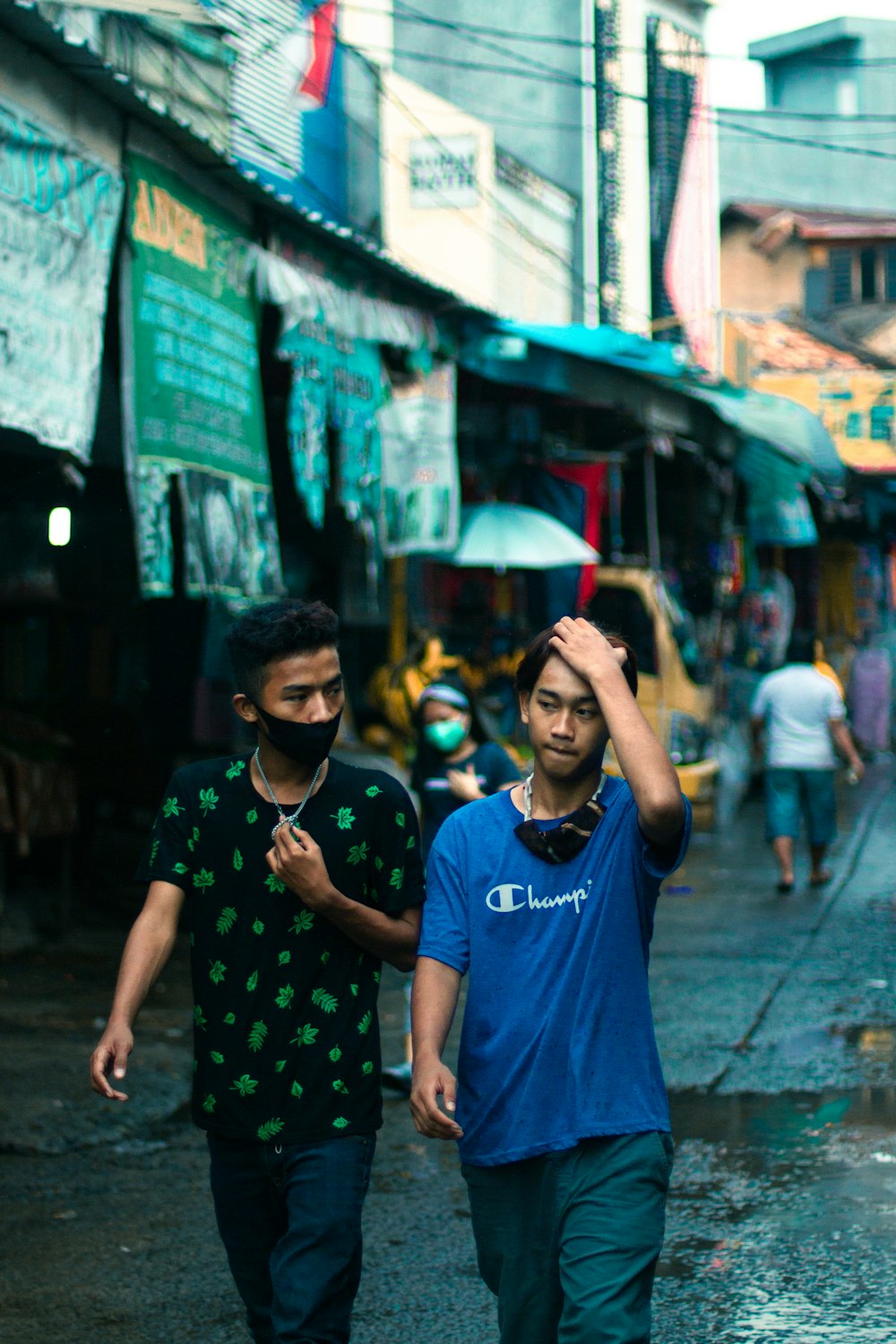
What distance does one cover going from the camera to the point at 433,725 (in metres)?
7.01

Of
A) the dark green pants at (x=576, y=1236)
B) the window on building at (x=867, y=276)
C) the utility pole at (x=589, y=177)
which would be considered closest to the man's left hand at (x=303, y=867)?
the dark green pants at (x=576, y=1236)

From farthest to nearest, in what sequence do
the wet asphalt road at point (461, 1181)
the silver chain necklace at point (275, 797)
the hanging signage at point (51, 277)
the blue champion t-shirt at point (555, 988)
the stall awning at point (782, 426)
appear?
the stall awning at point (782, 426) → the hanging signage at point (51, 277) → the wet asphalt road at point (461, 1181) → the silver chain necklace at point (275, 797) → the blue champion t-shirt at point (555, 988)

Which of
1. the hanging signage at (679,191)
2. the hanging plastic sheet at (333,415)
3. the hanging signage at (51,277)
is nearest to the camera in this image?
the hanging signage at (51,277)

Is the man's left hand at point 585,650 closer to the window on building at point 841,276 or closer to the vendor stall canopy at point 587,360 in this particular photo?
the vendor stall canopy at point 587,360

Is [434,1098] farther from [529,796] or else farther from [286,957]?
[529,796]

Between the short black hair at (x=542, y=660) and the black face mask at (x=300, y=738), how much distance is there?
0.40m

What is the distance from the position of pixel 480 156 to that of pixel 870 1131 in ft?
60.8

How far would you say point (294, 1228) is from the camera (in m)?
3.14

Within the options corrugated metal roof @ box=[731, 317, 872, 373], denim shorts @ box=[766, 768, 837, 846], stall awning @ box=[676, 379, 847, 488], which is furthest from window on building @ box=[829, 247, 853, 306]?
denim shorts @ box=[766, 768, 837, 846]

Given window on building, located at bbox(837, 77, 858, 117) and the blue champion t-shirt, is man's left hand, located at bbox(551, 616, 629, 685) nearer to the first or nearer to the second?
the blue champion t-shirt

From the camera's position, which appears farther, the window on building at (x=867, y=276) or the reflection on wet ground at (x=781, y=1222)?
the window on building at (x=867, y=276)

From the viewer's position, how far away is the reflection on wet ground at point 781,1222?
4328 millimetres

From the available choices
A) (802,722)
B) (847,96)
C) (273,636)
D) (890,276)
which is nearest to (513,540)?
(802,722)

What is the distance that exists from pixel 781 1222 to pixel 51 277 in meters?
4.17
